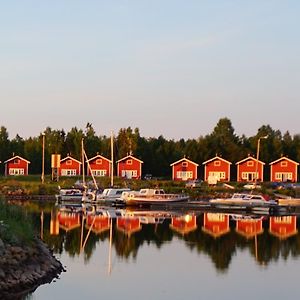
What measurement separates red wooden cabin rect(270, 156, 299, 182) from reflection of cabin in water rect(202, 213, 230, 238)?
127ft

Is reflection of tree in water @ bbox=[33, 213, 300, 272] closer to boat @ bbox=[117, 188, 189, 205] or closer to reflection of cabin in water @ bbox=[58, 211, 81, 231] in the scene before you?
reflection of cabin in water @ bbox=[58, 211, 81, 231]

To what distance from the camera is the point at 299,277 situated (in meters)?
27.7

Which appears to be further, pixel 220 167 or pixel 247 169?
pixel 220 167

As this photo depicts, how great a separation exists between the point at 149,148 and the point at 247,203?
49321 mm

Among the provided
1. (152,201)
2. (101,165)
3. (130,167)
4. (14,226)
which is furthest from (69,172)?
(14,226)

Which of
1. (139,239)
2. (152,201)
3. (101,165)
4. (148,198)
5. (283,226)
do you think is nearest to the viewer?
(139,239)

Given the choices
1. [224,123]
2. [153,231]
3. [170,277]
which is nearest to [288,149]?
[224,123]

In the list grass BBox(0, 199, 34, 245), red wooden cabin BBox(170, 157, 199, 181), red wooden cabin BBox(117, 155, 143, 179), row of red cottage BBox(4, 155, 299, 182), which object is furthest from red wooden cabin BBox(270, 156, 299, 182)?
grass BBox(0, 199, 34, 245)

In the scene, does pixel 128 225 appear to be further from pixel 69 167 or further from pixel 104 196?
pixel 69 167

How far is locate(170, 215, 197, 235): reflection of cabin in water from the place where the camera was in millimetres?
45138

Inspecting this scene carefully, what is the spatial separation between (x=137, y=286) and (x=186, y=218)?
29.7 meters

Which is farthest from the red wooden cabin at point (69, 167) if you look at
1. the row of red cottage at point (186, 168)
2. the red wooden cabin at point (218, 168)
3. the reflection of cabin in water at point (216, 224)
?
the reflection of cabin in water at point (216, 224)

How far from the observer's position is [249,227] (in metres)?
47.8

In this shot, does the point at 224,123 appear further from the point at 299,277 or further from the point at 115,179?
the point at 299,277
